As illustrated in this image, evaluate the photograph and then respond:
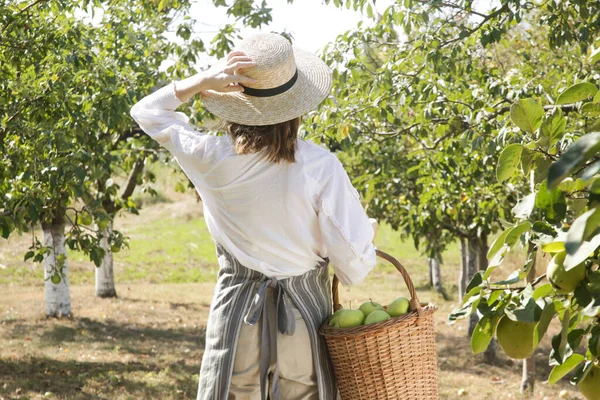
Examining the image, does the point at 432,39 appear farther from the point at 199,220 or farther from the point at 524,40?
the point at 199,220

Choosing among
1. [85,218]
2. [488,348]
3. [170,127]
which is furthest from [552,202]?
[488,348]

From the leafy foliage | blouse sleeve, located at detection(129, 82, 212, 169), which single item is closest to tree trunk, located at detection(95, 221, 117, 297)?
the leafy foliage

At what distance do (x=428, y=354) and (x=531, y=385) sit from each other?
484 cm

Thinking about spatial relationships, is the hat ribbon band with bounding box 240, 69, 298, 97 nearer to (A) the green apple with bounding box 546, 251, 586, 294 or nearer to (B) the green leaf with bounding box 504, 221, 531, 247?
(B) the green leaf with bounding box 504, 221, 531, 247

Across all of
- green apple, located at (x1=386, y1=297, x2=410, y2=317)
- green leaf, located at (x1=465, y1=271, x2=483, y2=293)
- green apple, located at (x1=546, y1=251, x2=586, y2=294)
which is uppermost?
green apple, located at (x1=546, y1=251, x2=586, y2=294)

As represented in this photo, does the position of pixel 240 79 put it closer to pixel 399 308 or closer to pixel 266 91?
pixel 266 91

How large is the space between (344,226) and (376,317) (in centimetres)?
29

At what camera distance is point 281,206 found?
2074mm

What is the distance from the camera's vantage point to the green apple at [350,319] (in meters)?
2.08

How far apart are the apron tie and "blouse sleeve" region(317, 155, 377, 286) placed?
0.67 feet

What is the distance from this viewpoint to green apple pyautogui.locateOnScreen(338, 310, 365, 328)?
6.82ft

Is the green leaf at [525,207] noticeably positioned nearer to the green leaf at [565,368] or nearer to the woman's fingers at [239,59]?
the green leaf at [565,368]

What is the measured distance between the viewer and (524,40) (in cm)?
898

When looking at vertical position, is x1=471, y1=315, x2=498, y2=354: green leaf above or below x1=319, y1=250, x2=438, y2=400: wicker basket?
above
